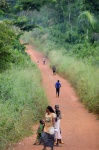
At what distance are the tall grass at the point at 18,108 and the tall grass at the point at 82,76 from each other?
2.31m

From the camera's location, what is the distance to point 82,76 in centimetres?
2309

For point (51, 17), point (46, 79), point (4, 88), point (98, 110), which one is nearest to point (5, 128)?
point (4, 88)

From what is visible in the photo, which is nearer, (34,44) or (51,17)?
(51,17)

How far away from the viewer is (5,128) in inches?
425

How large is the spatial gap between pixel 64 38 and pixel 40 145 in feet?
111

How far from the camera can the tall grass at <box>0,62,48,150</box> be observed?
11.2 meters

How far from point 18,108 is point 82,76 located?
1059cm

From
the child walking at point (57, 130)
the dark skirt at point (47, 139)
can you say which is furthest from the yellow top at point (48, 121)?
the child walking at point (57, 130)

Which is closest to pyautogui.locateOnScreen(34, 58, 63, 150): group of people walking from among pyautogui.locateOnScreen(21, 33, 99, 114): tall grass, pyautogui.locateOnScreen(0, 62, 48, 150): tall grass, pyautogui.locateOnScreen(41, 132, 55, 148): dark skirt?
pyautogui.locateOnScreen(41, 132, 55, 148): dark skirt

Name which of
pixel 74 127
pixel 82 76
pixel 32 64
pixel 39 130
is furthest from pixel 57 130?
pixel 32 64

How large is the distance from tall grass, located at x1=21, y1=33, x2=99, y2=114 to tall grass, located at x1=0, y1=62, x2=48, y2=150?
90.9 inches

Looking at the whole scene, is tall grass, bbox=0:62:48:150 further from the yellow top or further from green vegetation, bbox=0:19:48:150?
the yellow top

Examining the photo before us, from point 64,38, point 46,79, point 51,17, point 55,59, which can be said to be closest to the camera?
point 46,79

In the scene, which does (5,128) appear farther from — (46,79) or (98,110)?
(46,79)
